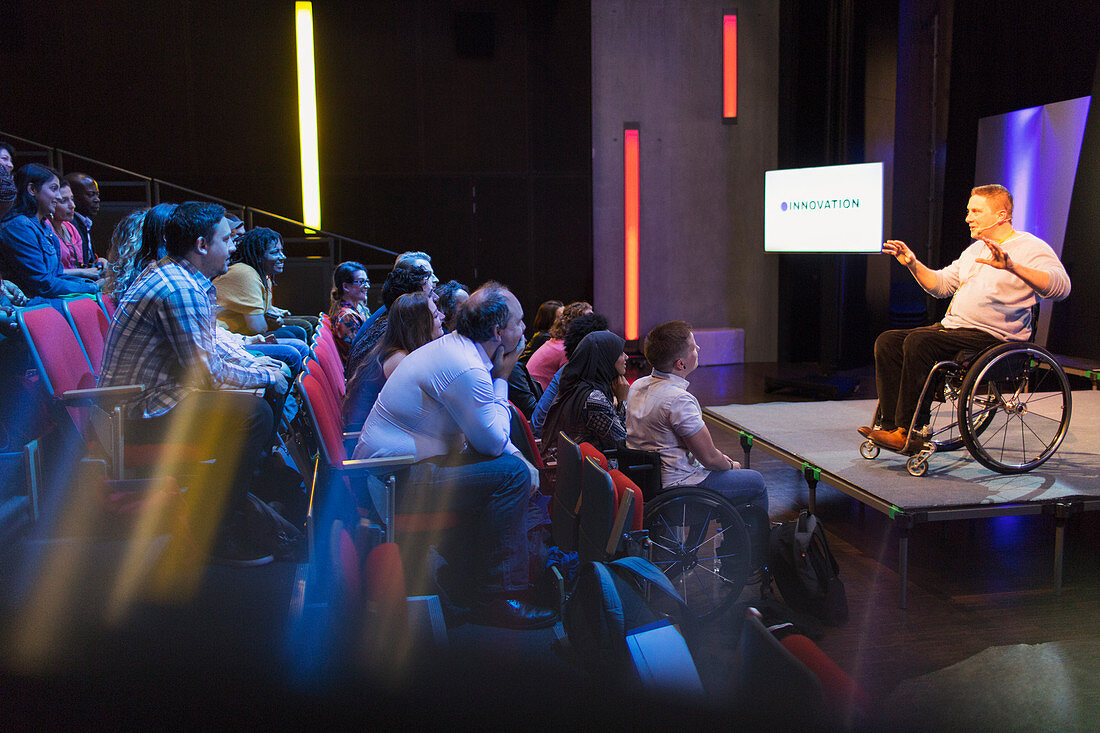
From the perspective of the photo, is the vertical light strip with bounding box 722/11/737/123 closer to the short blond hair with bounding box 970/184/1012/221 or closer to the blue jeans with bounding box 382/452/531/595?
the short blond hair with bounding box 970/184/1012/221

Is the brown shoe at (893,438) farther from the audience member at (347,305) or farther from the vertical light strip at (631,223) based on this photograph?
the vertical light strip at (631,223)

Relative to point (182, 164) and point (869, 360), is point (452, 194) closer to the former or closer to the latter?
point (182, 164)

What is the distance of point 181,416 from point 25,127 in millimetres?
6782

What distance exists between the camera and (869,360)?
26.4 ft

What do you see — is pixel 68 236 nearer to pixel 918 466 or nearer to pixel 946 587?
pixel 918 466

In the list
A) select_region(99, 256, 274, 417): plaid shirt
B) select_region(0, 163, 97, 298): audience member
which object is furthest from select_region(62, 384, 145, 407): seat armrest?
select_region(0, 163, 97, 298): audience member

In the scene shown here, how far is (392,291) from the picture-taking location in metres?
3.77

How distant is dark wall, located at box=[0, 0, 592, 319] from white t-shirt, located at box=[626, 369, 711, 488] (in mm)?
5871

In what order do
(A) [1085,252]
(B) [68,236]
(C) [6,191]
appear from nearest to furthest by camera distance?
(C) [6,191] < (B) [68,236] < (A) [1085,252]

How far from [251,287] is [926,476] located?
11.3ft

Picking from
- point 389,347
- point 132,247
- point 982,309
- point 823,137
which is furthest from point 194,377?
point 823,137

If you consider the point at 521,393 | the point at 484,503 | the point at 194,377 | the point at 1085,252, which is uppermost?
the point at 1085,252

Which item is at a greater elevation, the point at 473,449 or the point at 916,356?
the point at 916,356

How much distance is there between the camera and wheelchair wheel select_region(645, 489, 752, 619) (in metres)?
2.70
